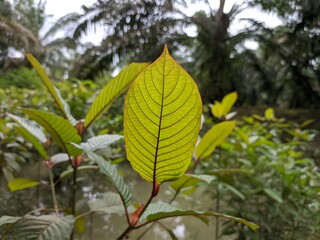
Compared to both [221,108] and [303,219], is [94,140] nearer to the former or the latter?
[221,108]

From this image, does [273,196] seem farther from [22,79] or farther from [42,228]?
[22,79]

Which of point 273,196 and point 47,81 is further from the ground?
point 47,81

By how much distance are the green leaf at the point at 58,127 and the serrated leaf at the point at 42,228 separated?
13 centimetres

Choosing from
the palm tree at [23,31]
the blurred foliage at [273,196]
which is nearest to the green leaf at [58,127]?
the blurred foliage at [273,196]

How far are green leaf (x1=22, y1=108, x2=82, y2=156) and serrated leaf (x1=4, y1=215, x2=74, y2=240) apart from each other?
131 mm

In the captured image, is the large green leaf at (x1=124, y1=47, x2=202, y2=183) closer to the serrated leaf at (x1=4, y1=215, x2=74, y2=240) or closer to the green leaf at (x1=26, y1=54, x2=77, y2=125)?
the serrated leaf at (x1=4, y1=215, x2=74, y2=240)

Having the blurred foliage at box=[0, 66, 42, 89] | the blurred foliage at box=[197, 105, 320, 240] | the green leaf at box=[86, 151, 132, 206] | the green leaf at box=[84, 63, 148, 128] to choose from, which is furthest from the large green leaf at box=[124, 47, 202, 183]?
the blurred foliage at box=[0, 66, 42, 89]

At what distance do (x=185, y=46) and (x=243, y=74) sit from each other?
65.8 inches

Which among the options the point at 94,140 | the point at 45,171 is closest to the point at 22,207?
the point at 45,171

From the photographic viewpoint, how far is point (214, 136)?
83 centimetres

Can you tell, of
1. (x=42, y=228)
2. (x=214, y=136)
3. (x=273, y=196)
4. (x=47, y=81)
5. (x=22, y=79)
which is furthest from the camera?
(x=22, y=79)

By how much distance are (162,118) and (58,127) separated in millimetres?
289

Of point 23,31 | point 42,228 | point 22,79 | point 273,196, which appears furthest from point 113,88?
point 22,79

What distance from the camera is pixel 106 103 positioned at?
26.0 inches
